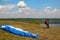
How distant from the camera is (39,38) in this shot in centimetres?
2319

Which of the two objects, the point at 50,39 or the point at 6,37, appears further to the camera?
the point at 50,39

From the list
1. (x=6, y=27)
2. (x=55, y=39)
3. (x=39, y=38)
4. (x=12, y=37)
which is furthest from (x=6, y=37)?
(x=55, y=39)

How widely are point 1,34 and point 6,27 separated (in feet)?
4.50

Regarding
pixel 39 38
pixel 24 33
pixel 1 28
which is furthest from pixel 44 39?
pixel 1 28

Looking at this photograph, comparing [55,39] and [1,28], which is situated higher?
[1,28]

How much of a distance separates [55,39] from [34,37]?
9.15 ft

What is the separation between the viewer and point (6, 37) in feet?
69.9

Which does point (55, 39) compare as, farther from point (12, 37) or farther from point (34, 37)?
point (12, 37)

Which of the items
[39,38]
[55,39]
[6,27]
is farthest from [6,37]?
[55,39]

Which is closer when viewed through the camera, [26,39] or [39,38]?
[26,39]

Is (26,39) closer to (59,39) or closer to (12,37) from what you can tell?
(12,37)

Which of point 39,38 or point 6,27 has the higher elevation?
point 6,27

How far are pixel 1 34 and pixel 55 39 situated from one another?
6.89 metres

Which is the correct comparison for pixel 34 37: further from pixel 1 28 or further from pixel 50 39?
pixel 1 28
